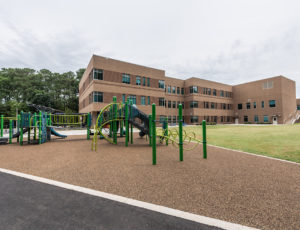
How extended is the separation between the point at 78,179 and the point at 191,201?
9.81 feet

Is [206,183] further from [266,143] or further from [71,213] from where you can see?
[266,143]

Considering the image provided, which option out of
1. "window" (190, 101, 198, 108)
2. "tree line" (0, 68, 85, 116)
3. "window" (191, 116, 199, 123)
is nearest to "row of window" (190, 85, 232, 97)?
"window" (190, 101, 198, 108)

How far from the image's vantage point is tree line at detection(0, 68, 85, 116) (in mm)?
43375

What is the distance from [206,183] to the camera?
3.61 m

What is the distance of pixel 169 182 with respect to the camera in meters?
3.68

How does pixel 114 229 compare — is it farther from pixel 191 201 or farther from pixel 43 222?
pixel 191 201

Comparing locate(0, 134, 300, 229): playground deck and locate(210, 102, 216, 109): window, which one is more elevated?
locate(210, 102, 216, 109): window

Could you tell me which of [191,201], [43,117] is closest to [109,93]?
[43,117]

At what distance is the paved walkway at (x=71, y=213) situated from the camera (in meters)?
2.17

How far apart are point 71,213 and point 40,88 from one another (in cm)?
5998

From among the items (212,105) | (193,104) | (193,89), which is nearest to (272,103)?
(212,105)

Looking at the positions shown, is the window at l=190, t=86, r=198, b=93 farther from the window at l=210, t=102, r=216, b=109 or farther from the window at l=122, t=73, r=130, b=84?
the window at l=122, t=73, r=130, b=84

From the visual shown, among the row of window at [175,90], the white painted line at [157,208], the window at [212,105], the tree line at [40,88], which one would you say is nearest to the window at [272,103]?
the window at [212,105]

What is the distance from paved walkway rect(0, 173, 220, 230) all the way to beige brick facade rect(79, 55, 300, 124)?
24.6 metres
